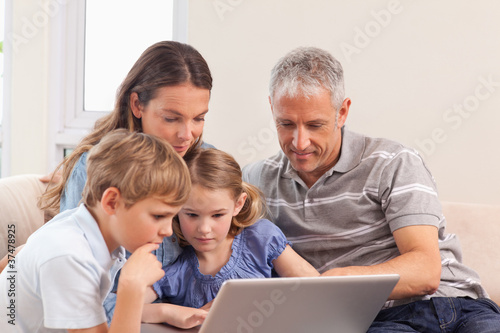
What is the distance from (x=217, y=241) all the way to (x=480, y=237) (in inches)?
38.1

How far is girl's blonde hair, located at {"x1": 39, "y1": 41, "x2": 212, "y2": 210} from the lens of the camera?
1.56m

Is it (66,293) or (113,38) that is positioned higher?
(113,38)

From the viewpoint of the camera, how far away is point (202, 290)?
5.13ft

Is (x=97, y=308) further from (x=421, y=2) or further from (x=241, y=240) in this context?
(x=421, y=2)

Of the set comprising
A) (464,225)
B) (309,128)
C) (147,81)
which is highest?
(147,81)

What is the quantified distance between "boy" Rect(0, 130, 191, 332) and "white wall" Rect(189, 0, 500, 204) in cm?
131

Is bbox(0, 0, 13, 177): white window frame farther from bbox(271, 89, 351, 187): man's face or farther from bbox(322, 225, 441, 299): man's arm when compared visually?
bbox(322, 225, 441, 299): man's arm

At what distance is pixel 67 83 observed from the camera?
10.8ft

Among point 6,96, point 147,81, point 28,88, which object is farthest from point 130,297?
point 6,96

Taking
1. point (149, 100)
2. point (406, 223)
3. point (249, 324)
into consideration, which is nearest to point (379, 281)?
point (249, 324)

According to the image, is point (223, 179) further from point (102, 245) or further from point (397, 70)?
point (397, 70)

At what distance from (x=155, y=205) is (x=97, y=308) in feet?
0.77

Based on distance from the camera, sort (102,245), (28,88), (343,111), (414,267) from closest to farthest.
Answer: (102,245), (414,267), (343,111), (28,88)

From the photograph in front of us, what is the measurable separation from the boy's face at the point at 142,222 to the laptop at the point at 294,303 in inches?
8.6
